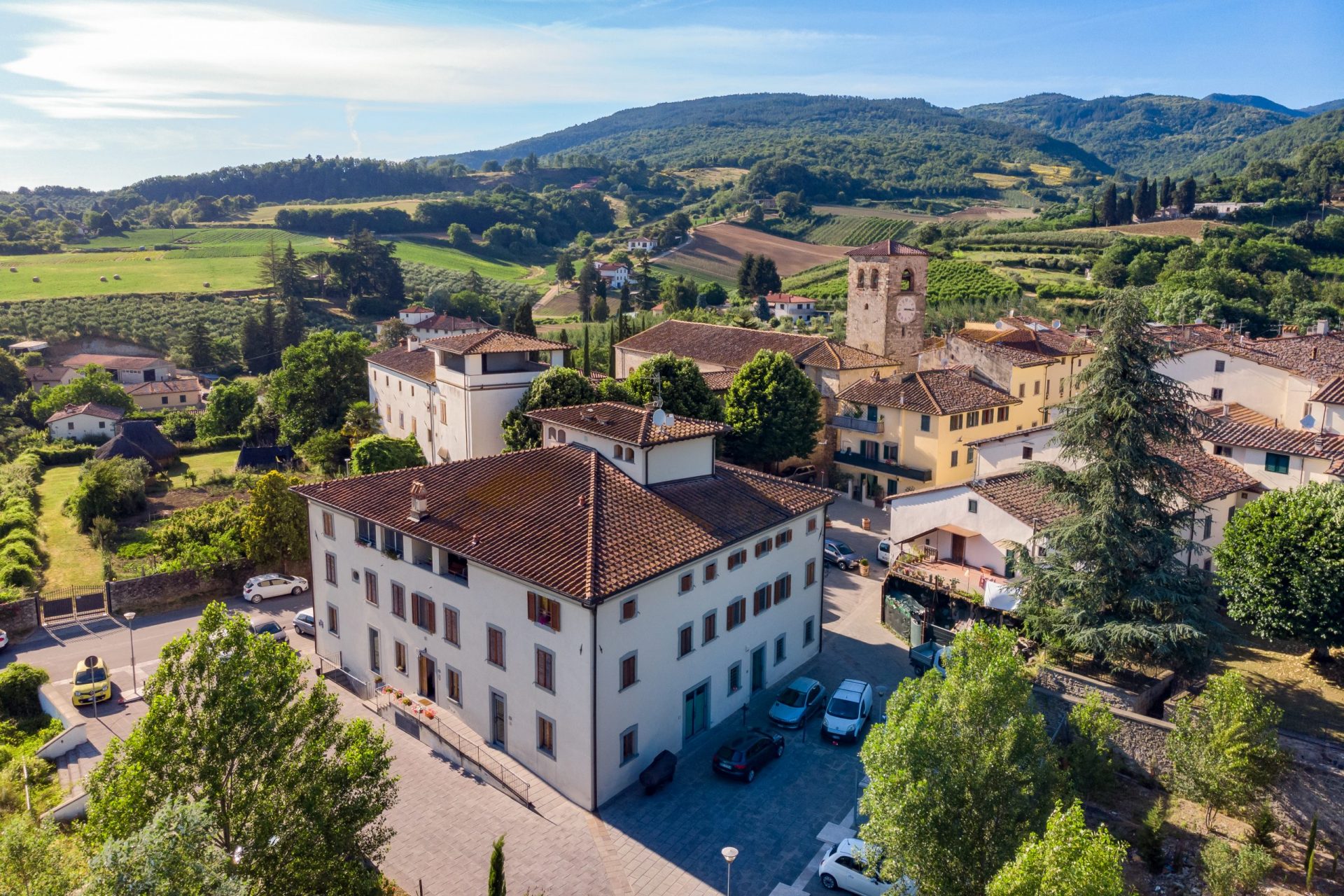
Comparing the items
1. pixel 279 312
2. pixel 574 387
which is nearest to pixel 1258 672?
pixel 574 387

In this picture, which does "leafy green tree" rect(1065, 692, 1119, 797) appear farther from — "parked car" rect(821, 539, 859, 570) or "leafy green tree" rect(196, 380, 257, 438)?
"leafy green tree" rect(196, 380, 257, 438)

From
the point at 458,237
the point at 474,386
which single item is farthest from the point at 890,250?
the point at 458,237

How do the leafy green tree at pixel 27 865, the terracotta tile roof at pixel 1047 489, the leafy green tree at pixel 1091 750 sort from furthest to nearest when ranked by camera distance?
the terracotta tile roof at pixel 1047 489, the leafy green tree at pixel 1091 750, the leafy green tree at pixel 27 865

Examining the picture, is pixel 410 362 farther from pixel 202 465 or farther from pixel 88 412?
pixel 88 412

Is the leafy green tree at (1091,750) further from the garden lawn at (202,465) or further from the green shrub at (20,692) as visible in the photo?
the garden lawn at (202,465)

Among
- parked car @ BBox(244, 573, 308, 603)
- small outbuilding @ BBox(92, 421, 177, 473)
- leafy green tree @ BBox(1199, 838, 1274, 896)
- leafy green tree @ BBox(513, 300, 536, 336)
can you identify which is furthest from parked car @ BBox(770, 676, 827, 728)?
small outbuilding @ BBox(92, 421, 177, 473)

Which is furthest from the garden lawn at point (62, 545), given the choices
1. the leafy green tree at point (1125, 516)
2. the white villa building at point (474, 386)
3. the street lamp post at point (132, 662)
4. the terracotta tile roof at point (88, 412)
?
the leafy green tree at point (1125, 516)

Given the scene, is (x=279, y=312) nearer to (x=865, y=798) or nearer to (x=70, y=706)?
(x=70, y=706)
